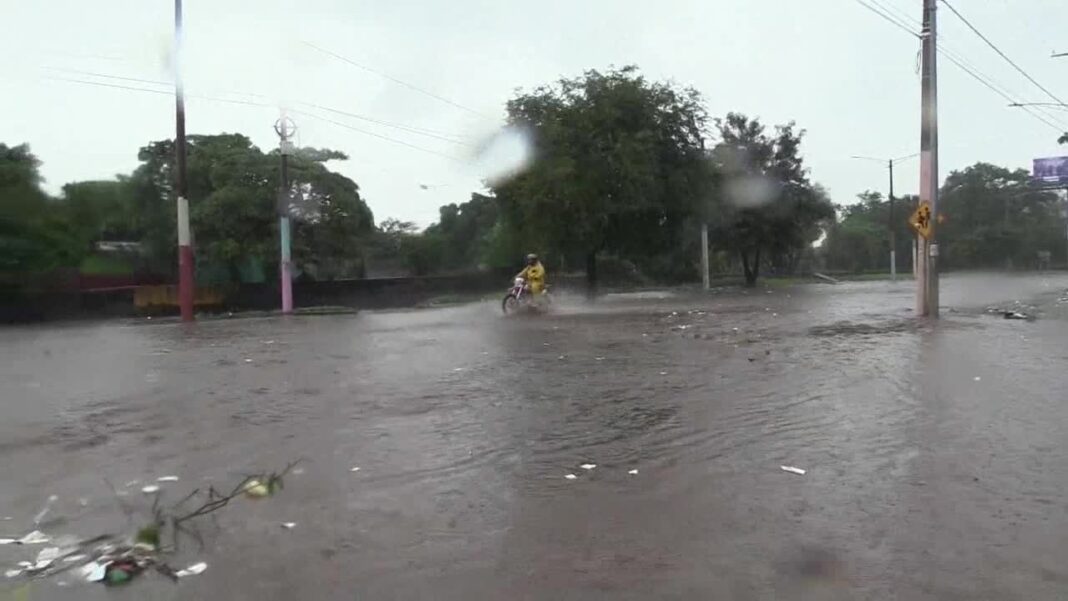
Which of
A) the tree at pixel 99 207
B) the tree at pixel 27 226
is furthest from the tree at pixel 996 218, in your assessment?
the tree at pixel 27 226

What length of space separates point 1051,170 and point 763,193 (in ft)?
151

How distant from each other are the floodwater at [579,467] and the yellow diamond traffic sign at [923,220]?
5.75 m

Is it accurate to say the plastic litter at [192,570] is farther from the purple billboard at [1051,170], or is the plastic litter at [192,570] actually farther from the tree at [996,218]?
the purple billboard at [1051,170]

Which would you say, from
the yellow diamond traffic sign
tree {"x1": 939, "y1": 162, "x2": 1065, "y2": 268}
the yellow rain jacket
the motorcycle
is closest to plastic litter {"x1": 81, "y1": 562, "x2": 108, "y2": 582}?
the yellow diamond traffic sign

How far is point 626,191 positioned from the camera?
3716cm

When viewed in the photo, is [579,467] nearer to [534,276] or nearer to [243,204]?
[534,276]

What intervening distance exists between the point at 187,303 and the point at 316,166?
11.2 metres

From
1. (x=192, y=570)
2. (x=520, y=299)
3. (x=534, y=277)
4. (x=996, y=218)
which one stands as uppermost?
(x=996, y=218)

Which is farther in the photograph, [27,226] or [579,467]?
[27,226]

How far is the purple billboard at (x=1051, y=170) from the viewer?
80.7m

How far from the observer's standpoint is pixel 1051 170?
81.4 m

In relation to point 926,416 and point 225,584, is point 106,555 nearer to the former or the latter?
point 225,584

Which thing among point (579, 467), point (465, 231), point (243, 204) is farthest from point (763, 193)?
point (579, 467)

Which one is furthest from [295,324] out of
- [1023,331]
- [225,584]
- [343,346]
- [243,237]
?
[225,584]
